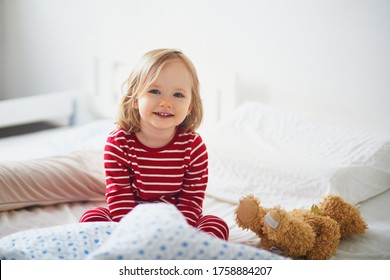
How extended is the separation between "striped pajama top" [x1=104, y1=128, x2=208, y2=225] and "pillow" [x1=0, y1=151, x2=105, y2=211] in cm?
28

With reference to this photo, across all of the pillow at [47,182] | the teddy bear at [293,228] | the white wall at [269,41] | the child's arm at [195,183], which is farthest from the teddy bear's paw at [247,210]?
the white wall at [269,41]

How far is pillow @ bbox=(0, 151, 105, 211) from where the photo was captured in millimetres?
1660

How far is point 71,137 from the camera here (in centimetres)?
234

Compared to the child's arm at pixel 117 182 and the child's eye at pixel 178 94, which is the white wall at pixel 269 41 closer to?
the child's eye at pixel 178 94

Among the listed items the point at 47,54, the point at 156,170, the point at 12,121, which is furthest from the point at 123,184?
the point at 47,54

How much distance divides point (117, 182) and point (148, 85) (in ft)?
0.83

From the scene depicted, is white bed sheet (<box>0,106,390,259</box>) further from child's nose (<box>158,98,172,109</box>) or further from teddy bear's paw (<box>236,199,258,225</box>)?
child's nose (<box>158,98,172,109</box>)

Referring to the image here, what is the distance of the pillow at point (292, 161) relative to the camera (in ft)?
5.69

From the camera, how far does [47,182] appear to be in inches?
67.1

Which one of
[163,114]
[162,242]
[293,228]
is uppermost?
[163,114]

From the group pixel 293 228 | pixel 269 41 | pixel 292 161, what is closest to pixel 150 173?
pixel 293 228

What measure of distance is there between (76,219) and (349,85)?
40.8 inches

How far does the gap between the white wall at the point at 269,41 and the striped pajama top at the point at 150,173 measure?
0.79 meters

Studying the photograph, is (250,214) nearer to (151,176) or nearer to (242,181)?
(151,176)
